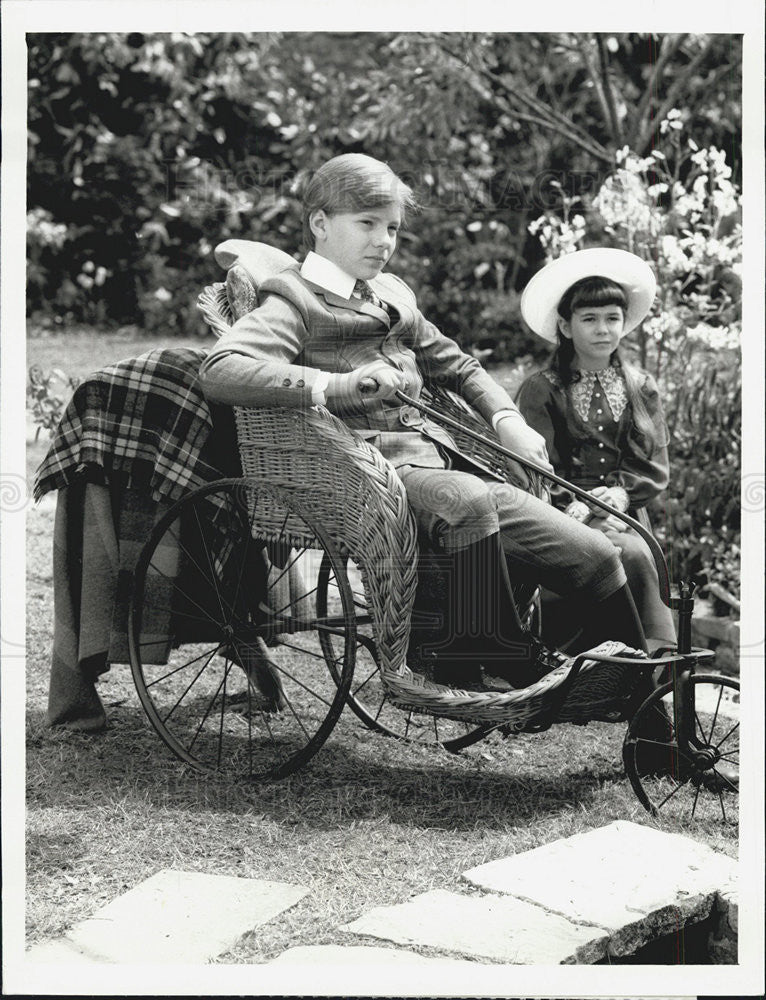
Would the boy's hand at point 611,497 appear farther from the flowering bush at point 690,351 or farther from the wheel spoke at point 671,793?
the flowering bush at point 690,351

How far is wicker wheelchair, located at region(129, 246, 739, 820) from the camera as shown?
127 inches

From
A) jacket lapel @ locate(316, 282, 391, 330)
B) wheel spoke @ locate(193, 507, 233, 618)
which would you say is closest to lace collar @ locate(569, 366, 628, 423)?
jacket lapel @ locate(316, 282, 391, 330)

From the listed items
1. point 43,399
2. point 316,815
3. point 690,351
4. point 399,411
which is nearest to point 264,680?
point 316,815

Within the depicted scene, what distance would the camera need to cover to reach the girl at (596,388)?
3.77 m

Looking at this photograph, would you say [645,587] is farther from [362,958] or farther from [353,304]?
[362,958]

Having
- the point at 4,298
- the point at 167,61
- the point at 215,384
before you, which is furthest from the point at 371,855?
the point at 167,61

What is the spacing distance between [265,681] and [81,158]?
320 cm

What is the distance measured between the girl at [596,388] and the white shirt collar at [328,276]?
2.17 feet

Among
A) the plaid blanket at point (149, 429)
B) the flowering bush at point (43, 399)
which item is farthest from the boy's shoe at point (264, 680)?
the flowering bush at point (43, 399)

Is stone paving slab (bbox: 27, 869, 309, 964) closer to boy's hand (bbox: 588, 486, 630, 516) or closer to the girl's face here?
boy's hand (bbox: 588, 486, 630, 516)

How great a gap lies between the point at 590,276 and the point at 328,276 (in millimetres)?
847

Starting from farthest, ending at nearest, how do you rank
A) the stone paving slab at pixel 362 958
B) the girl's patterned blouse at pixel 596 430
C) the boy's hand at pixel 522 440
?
the girl's patterned blouse at pixel 596 430, the boy's hand at pixel 522 440, the stone paving slab at pixel 362 958

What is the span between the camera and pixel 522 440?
3.54m

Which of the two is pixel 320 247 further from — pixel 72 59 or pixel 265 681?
pixel 72 59
